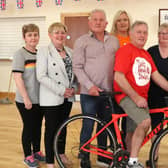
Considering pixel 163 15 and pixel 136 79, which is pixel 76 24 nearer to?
pixel 163 15

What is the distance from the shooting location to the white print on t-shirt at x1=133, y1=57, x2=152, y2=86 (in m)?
2.44

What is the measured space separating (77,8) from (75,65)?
369cm

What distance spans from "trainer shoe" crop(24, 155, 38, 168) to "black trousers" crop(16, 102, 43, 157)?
1.5 inches

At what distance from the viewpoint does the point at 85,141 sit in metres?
2.76

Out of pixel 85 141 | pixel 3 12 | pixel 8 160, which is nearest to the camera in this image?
pixel 85 141

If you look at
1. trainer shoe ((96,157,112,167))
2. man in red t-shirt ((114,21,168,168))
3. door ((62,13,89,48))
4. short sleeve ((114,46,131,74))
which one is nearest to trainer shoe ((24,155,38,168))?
trainer shoe ((96,157,112,167))

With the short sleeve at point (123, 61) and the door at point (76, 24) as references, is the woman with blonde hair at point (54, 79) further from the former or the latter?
the door at point (76, 24)

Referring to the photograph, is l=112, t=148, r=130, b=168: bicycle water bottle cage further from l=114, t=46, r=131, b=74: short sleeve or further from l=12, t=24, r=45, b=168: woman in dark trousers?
l=12, t=24, r=45, b=168: woman in dark trousers

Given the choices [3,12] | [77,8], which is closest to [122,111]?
[77,8]

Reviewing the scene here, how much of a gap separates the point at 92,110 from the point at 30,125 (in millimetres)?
625

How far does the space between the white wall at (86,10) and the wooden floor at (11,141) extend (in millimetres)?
1651

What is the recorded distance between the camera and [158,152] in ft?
10.9

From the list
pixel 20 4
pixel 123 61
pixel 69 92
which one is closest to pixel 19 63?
pixel 69 92

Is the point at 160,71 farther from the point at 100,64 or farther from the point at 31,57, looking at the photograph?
the point at 31,57
